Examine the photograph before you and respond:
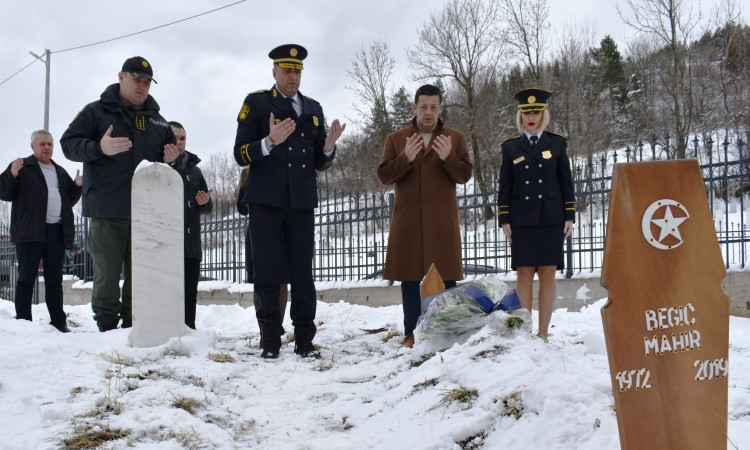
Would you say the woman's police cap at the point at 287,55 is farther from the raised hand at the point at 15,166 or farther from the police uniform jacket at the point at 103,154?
the raised hand at the point at 15,166

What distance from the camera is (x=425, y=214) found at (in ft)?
Result: 16.0

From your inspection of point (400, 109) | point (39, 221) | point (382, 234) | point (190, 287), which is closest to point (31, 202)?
point (39, 221)

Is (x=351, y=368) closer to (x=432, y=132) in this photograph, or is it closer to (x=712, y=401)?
(x=432, y=132)

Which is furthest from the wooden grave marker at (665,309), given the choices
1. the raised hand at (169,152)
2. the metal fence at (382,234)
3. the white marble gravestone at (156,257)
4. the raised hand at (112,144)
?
the metal fence at (382,234)

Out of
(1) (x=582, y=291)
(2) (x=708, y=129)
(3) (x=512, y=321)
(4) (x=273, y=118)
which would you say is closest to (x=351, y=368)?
(3) (x=512, y=321)

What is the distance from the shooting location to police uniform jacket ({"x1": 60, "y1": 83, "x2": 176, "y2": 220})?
476 centimetres

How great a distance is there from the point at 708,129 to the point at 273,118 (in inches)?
1075

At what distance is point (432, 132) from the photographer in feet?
16.4

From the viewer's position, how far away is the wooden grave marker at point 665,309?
192 centimetres

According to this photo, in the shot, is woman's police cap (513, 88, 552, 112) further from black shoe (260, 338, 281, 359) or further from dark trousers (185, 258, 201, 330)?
dark trousers (185, 258, 201, 330)

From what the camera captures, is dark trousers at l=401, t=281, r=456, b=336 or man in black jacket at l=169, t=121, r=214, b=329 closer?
dark trousers at l=401, t=281, r=456, b=336

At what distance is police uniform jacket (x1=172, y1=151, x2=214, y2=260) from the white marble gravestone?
1.12 metres

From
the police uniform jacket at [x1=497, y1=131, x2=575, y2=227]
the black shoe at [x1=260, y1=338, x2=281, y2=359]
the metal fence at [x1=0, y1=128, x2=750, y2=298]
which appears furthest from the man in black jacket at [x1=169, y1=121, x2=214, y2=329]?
the metal fence at [x1=0, y1=128, x2=750, y2=298]

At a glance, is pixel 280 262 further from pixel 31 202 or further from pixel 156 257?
pixel 31 202
